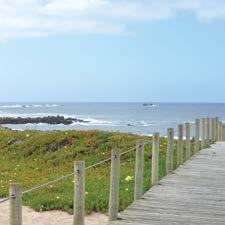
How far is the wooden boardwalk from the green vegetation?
0.69 metres

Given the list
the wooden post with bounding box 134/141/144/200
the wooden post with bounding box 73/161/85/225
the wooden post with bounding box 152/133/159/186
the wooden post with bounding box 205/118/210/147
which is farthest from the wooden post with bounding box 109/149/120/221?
the wooden post with bounding box 205/118/210/147

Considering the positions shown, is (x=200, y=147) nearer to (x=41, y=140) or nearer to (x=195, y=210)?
(x=41, y=140)

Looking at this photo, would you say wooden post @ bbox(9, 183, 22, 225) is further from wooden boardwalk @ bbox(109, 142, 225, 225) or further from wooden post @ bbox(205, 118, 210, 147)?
wooden post @ bbox(205, 118, 210, 147)

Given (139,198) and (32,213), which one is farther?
(32,213)

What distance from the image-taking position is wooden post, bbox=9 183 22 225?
6.46 m

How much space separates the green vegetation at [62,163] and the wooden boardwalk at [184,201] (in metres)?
0.69

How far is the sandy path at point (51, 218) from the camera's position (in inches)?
466

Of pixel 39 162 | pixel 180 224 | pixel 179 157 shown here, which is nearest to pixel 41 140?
pixel 39 162

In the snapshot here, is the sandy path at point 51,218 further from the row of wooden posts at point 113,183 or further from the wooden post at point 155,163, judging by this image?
the wooden post at point 155,163

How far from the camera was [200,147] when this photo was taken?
75.0 ft

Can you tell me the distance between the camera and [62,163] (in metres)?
21.6

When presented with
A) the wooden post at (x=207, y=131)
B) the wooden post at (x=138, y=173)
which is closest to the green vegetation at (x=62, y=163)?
the wooden post at (x=138, y=173)

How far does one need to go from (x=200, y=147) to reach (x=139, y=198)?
11.6 meters

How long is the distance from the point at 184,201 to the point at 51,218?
9.29 ft
